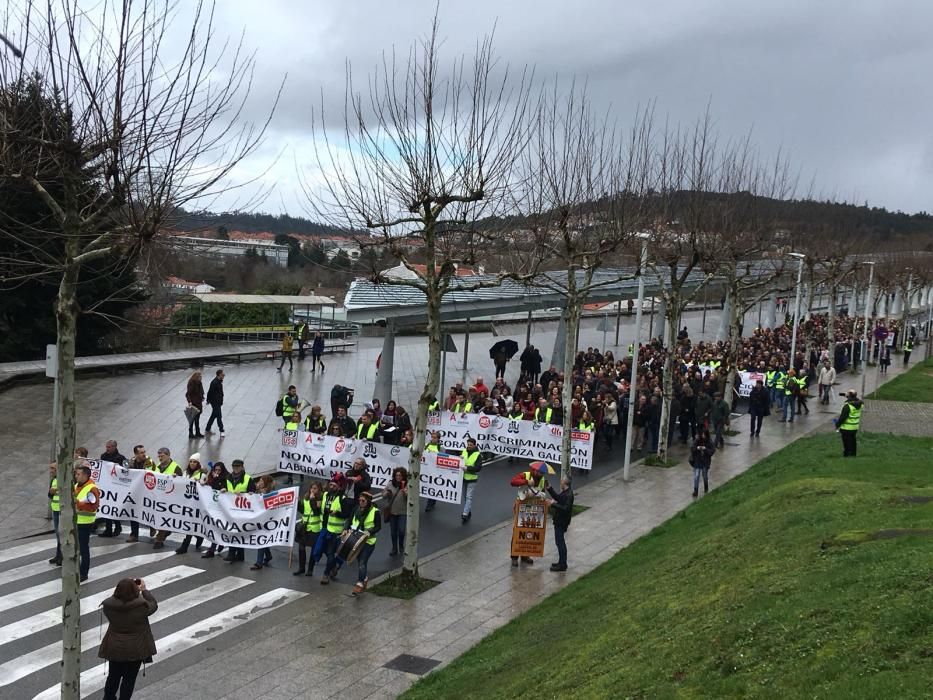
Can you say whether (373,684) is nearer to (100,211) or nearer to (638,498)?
(100,211)

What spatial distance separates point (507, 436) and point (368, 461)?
15.2 feet

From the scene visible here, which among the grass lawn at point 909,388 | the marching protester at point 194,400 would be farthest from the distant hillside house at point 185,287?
the grass lawn at point 909,388

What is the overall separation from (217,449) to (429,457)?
725 cm

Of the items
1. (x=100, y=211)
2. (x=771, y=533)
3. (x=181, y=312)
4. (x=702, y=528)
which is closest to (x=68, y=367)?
(x=100, y=211)

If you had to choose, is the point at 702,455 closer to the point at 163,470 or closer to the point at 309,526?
the point at 309,526

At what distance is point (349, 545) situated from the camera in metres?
14.1

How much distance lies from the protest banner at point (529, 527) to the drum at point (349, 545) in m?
2.57

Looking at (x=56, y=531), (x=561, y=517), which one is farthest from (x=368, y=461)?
(x=56, y=531)

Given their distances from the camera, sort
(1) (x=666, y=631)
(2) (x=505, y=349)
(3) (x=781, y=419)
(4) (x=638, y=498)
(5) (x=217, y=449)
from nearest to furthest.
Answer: (1) (x=666, y=631)
(4) (x=638, y=498)
(5) (x=217, y=449)
(3) (x=781, y=419)
(2) (x=505, y=349)

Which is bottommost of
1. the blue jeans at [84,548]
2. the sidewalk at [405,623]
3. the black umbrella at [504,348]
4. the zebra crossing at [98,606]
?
the zebra crossing at [98,606]

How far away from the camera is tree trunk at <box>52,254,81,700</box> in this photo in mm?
8445

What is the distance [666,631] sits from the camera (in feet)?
30.9

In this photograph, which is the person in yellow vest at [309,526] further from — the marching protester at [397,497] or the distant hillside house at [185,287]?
the distant hillside house at [185,287]

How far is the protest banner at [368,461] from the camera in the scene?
697 inches
